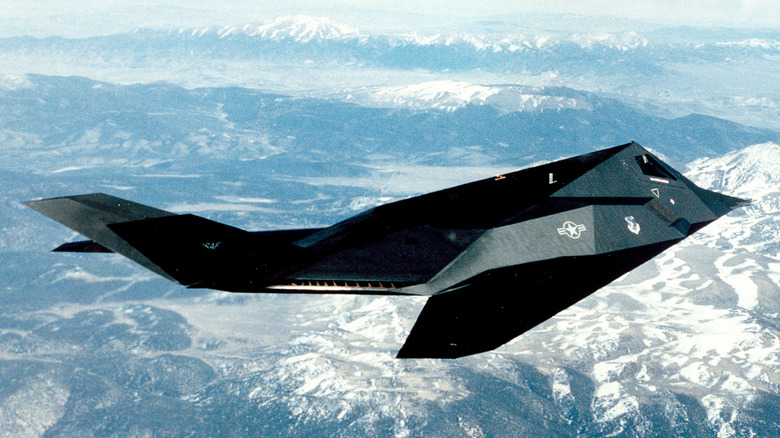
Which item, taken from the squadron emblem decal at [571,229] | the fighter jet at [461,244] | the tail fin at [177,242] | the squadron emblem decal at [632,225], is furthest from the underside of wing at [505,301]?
the tail fin at [177,242]

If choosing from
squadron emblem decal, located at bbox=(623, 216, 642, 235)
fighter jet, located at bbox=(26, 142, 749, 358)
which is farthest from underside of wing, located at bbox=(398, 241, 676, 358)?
squadron emblem decal, located at bbox=(623, 216, 642, 235)

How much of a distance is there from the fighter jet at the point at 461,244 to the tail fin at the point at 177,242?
0.04 metres

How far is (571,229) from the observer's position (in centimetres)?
2234

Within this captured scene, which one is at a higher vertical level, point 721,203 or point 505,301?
point 721,203

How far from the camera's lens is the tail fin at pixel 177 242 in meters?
18.7

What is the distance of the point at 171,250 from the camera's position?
64.4 ft

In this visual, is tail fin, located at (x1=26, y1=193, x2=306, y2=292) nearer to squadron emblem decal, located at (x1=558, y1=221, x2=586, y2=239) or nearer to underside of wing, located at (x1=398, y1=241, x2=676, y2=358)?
underside of wing, located at (x1=398, y1=241, x2=676, y2=358)

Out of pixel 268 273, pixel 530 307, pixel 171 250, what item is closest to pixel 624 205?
pixel 530 307

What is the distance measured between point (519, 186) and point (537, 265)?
400cm

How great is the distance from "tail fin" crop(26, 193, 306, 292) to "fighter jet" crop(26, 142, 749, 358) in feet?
0.12

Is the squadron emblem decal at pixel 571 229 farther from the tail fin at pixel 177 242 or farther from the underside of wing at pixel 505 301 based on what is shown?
the tail fin at pixel 177 242

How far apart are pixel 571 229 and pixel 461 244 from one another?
447cm

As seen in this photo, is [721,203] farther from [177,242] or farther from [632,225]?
[177,242]

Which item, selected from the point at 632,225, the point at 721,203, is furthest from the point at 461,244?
the point at 721,203
